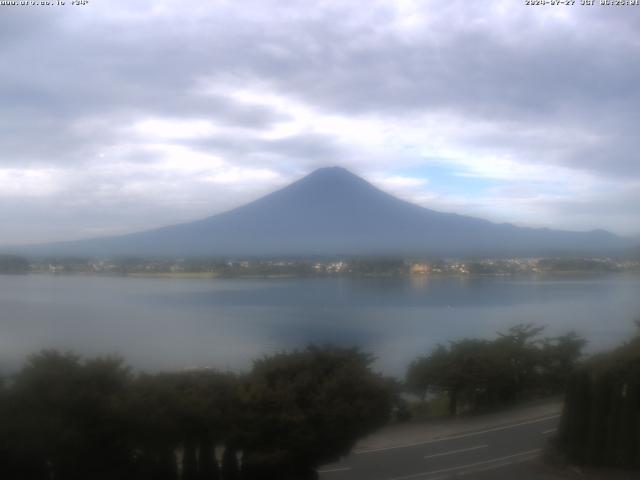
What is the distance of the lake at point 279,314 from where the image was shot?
10.0 m


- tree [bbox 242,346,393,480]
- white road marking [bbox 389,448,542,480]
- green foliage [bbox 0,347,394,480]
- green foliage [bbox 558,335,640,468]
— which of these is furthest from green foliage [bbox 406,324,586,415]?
green foliage [bbox 0,347,394,480]

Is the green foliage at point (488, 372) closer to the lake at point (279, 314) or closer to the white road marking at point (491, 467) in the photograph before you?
the lake at point (279, 314)

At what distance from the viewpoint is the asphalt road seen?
8.47 metres

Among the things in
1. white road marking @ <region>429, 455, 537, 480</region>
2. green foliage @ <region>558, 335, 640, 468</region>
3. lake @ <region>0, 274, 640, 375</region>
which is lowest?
white road marking @ <region>429, 455, 537, 480</region>

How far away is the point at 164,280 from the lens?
1563cm

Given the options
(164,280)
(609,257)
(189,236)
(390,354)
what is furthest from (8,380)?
(609,257)

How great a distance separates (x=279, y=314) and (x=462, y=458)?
17.7 feet

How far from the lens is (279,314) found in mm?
13469

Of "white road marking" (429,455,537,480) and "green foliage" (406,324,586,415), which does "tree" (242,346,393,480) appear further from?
"green foliage" (406,324,586,415)

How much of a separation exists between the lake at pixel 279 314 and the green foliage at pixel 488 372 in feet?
1.69

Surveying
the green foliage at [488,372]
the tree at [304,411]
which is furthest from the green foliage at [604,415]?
the tree at [304,411]

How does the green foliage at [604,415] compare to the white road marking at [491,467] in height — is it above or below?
above

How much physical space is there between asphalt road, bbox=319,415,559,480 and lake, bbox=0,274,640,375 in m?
1.55

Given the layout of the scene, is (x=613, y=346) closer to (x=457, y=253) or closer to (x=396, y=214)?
(x=457, y=253)
